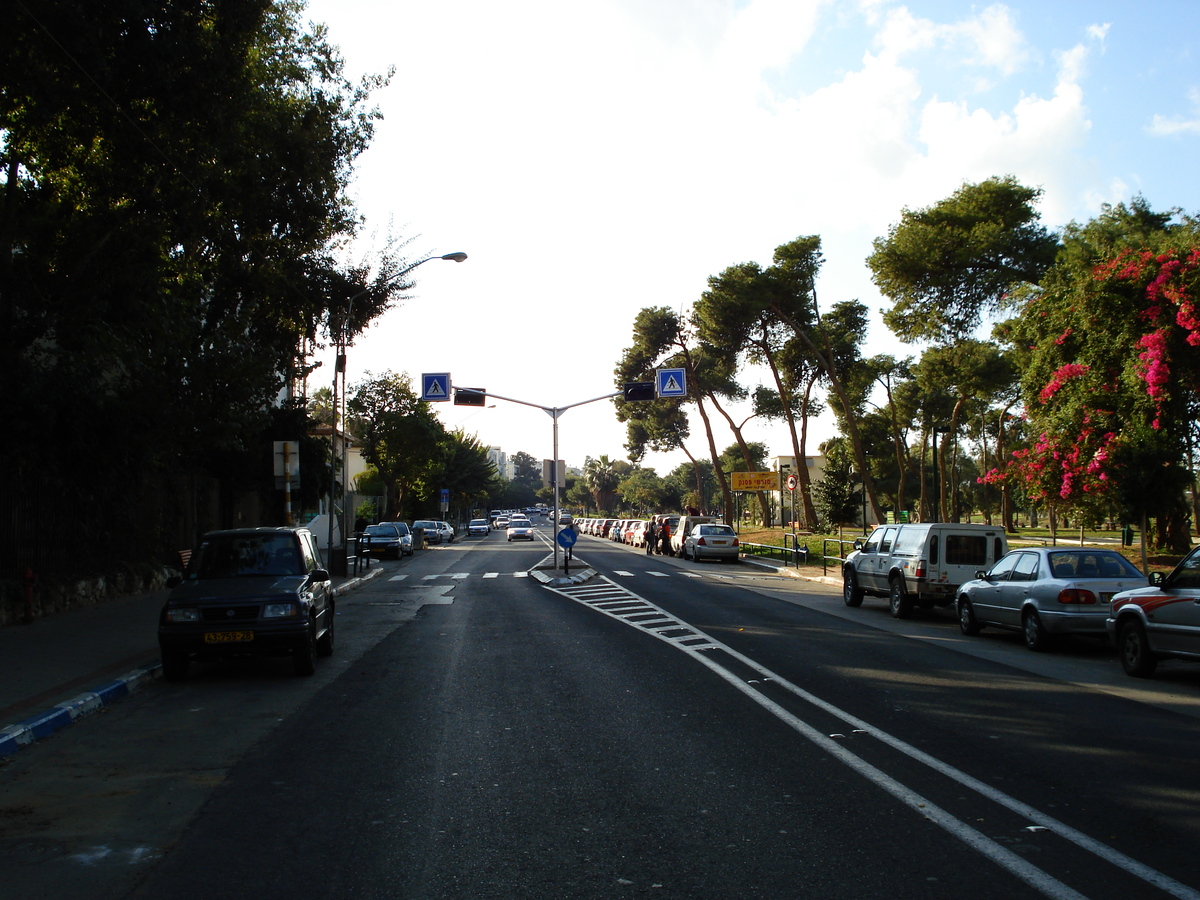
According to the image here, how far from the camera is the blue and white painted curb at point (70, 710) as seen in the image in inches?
298

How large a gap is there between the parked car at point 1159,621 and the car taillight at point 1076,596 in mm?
1230

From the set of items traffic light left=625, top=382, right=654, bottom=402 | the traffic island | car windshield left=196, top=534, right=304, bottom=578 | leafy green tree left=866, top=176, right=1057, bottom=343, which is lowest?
the traffic island

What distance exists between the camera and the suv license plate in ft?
33.4

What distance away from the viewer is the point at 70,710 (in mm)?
8633

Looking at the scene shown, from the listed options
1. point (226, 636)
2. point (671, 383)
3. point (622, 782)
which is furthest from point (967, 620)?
point (671, 383)

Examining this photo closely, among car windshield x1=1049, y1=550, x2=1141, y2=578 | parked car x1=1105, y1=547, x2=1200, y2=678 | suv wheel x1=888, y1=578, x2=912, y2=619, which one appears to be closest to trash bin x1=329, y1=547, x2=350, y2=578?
suv wheel x1=888, y1=578, x2=912, y2=619

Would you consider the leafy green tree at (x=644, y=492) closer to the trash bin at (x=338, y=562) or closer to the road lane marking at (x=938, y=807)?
the trash bin at (x=338, y=562)

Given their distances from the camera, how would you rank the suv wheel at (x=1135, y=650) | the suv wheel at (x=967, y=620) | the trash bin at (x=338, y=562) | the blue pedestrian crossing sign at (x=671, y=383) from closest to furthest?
the suv wheel at (x=1135, y=650), the suv wheel at (x=967, y=620), the blue pedestrian crossing sign at (x=671, y=383), the trash bin at (x=338, y=562)

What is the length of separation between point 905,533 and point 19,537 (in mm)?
15543

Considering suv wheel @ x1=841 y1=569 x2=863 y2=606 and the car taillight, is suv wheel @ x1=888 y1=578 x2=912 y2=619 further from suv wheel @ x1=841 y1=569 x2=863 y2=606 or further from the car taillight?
the car taillight

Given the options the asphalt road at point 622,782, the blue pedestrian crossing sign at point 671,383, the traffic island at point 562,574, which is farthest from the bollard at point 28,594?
the blue pedestrian crossing sign at point 671,383

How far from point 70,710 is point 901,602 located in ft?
45.4

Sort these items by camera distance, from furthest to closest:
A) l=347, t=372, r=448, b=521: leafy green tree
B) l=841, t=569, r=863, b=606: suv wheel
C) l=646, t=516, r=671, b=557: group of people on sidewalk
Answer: l=347, t=372, r=448, b=521: leafy green tree
l=646, t=516, r=671, b=557: group of people on sidewalk
l=841, t=569, r=863, b=606: suv wheel

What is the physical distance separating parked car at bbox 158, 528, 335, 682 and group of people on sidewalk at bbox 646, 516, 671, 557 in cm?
3376
